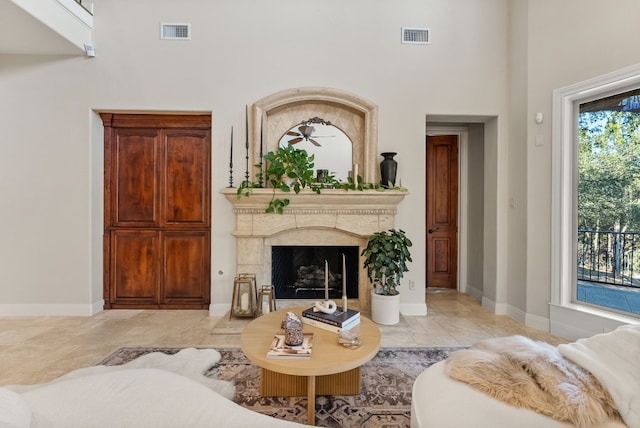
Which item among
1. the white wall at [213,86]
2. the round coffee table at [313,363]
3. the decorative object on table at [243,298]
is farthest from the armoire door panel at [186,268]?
the round coffee table at [313,363]

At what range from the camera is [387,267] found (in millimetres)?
3092

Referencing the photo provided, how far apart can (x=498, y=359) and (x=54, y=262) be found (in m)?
4.36

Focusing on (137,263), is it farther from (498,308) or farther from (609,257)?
(609,257)

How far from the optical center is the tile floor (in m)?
2.41

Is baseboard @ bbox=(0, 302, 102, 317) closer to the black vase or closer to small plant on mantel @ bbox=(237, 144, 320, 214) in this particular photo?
small plant on mantel @ bbox=(237, 144, 320, 214)

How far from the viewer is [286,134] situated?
359 cm

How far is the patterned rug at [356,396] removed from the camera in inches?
69.5

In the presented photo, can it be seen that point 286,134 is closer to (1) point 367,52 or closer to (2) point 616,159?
(1) point 367,52

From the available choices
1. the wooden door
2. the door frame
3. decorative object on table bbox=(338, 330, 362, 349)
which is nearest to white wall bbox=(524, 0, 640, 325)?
the door frame

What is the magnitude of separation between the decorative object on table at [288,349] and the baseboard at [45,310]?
115 inches

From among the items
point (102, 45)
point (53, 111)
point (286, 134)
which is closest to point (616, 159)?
point (286, 134)

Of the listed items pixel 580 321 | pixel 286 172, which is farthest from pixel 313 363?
pixel 580 321

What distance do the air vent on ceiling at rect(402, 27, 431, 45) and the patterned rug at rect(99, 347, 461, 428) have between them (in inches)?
129

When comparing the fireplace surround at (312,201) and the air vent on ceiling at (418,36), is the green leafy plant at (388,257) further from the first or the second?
the air vent on ceiling at (418,36)
